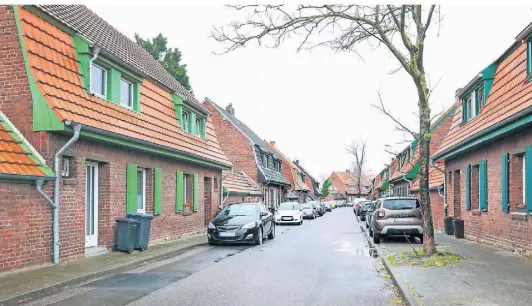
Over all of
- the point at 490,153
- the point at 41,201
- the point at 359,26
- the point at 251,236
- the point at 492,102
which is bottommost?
the point at 251,236

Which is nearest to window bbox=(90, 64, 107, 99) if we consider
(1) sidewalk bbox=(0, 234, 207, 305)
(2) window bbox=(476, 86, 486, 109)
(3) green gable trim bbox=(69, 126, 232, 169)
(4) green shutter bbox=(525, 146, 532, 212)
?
(3) green gable trim bbox=(69, 126, 232, 169)

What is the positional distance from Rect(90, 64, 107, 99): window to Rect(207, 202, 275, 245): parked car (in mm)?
5644

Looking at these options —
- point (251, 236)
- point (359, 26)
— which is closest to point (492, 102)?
point (359, 26)

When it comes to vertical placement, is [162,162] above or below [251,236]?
above

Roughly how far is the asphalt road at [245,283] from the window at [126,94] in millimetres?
4711

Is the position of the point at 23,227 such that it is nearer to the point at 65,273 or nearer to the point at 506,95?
the point at 65,273

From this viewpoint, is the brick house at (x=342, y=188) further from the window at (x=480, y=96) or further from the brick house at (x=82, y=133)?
the brick house at (x=82, y=133)

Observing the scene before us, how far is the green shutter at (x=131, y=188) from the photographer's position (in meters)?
14.5

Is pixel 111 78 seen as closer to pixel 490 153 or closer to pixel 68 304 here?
pixel 68 304

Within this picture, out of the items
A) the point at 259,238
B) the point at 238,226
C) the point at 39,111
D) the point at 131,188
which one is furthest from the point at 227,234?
the point at 39,111

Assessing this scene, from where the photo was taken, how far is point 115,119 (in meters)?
13.8

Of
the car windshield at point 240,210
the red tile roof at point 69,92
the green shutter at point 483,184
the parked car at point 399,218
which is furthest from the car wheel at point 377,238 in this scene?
the red tile roof at point 69,92

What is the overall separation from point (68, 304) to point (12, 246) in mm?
2794

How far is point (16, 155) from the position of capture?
33.5 ft
